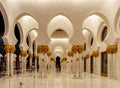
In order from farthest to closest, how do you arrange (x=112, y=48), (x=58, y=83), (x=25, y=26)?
(x=25, y=26) < (x=112, y=48) < (x=58, y=83)

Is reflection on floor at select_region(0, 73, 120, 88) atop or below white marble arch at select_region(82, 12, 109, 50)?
below

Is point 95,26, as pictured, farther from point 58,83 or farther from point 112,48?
point 58,83

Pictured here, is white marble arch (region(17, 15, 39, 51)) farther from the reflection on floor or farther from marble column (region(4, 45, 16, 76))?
the reflection on floor

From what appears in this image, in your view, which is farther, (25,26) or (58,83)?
(25,26)

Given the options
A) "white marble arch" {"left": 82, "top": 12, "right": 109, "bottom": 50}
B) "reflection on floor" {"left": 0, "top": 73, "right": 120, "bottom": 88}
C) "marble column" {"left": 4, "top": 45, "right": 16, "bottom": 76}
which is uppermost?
"white marble arch" {"left": 82, "top": 12, "right": 109, "bottom": 50}

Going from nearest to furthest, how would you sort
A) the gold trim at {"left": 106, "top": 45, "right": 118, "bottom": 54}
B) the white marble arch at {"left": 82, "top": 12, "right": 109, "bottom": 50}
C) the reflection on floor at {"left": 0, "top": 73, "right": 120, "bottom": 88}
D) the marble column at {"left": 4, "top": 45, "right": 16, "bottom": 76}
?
the reflection on floor at {"left": 0, "top": 73, "right": 120, "bottom": 88} → the gold trim at {"left": 106, "top": 45, "right": 118, "bottom": 54} → the marble column at {"left": 4, "top": 45, "right": 16, "bottom": 76} → the white marble arch at {"left": 82, "top": 12, "right": 109, "bottom": 50}

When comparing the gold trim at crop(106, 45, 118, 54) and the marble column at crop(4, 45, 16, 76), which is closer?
the gold trim at crop(106, 45, 118, 54)

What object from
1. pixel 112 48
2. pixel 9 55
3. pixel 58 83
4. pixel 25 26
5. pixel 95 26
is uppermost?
pixel 25 26

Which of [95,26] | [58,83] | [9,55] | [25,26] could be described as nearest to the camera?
[58,83]

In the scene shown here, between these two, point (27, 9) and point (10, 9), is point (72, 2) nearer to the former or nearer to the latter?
point (27, 9)

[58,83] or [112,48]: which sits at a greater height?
[112,48]

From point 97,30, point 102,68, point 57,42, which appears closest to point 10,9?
point 97,30

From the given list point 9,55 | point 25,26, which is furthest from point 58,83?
point 25,26

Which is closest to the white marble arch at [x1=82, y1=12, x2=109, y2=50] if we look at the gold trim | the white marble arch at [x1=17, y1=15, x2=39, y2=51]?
the gold trim
